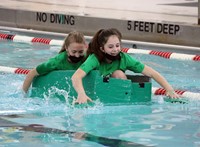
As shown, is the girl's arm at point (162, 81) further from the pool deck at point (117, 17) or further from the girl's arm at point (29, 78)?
the pool deck at point (117, 17)

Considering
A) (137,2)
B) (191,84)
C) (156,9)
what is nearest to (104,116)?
(191,84)

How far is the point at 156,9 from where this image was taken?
12633 millimetres

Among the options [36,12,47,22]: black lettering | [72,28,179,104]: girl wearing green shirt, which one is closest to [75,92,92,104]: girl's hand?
[72,28,179,104]: girl wearing green shirt

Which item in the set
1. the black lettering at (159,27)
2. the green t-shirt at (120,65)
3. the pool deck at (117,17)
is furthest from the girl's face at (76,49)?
the black lettering at (159,27)

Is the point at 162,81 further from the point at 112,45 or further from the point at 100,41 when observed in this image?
the point at 100,41

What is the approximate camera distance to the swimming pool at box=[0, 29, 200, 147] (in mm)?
5277

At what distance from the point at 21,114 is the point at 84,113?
1.73 feet

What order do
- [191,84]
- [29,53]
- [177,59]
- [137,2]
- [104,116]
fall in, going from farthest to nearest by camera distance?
[137,2]
[29,53]
[177,59]
[191,84]
[104,116]

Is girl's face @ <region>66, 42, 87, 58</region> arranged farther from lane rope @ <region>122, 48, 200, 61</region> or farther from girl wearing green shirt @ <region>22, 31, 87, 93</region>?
lane rope @ <region>122, 48, 200, 61</region>

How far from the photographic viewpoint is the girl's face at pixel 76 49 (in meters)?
6.49

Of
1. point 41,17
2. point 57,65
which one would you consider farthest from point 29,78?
point 41,17

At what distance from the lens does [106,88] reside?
6465mm

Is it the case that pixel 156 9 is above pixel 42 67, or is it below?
above

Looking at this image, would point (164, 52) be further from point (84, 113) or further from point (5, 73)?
point (84, 113)
